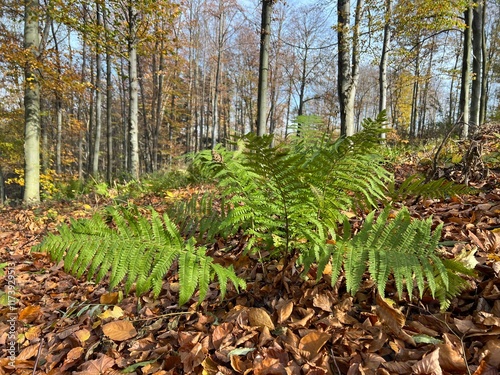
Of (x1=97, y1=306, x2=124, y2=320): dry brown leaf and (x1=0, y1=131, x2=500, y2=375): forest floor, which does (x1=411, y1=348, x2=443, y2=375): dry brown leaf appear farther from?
(x1=97, y1=306, x2=124, y2=320): dry brown leaf

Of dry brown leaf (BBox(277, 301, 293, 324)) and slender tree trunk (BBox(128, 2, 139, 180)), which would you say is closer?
dry brown leaf (BBox(277, 301, 293, 324))

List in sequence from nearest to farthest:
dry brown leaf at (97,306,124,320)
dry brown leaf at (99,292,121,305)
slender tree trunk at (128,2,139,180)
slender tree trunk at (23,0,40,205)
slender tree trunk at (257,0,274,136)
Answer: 1. dry brown leaf at (97,306,124,320)
2. dry brown leaf at (99,292,121,305)
3. slender tree trunk at (257,0,274,136)
4. slender tree trunk at (23,0,40,205)
5. slender tree trunk at (128,2,139,180)

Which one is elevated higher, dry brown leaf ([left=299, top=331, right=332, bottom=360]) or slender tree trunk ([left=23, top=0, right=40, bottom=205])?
slender tree trunk ([left=23, top=0, right=40, bottom=205])

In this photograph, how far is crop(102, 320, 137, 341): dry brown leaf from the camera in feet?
5.25

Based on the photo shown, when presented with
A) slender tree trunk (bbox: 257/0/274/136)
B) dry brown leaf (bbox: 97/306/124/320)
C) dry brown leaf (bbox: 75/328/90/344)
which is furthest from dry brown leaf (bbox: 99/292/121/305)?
slender tree trunk (bbox: 257/0/274/136)

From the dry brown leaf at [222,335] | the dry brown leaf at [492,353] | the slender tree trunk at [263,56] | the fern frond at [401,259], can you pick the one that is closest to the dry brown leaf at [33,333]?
the dry brown leaf at [222,335]

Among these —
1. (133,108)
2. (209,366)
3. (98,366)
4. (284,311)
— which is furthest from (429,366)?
(133,108)

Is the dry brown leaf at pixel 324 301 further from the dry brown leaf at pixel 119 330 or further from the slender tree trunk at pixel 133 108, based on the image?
the slender tree trunk at pixel 133 108

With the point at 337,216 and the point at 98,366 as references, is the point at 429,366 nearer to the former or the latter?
the point at 337,216

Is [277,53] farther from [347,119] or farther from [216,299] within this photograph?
[216,299]

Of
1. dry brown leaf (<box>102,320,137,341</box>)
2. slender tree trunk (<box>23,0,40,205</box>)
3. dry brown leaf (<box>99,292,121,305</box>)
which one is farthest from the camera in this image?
slender tree trunk (<box>23,0,40,205</box>)

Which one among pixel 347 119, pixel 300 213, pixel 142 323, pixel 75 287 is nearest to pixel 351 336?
pixel 300 213

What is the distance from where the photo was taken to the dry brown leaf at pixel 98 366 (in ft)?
4.53

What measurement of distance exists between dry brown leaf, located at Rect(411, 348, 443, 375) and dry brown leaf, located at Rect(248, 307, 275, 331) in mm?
634
